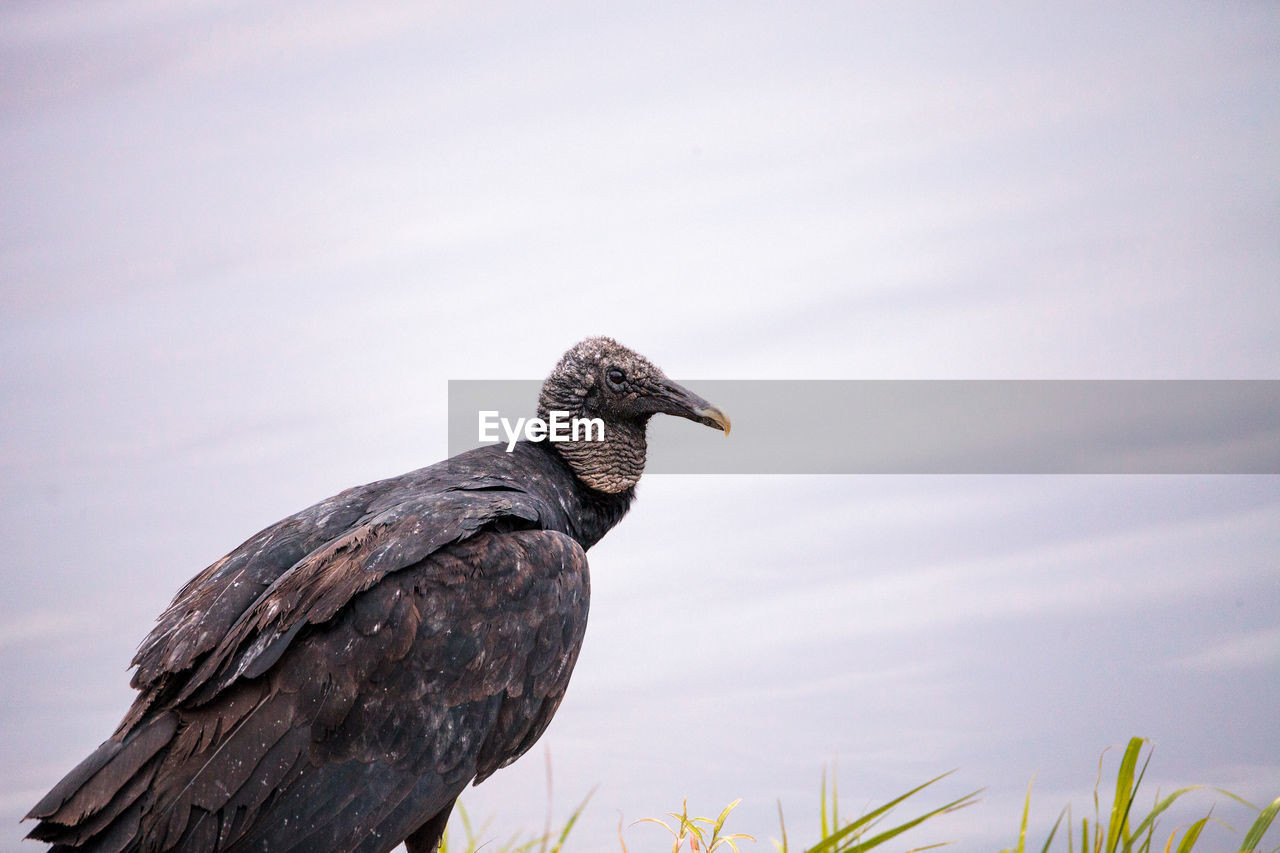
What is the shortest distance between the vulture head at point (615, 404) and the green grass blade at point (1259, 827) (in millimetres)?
2240

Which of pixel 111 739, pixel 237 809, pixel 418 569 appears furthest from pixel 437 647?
pixel 111 739

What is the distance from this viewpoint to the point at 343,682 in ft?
11.5

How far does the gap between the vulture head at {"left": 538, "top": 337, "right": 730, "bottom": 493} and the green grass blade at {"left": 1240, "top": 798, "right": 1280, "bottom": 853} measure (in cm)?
224

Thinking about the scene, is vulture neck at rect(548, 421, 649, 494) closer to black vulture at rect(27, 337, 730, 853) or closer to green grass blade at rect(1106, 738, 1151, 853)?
black vulture at rect(27, 337, 730, 853)

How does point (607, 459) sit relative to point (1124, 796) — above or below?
above

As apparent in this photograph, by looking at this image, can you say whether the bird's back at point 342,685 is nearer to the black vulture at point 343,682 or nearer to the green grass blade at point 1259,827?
the black vulture at point 343,682

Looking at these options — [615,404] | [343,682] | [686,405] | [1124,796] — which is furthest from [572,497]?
[1124,796]

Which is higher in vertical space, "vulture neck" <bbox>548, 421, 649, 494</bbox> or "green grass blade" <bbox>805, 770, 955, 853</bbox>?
"vulture neck" <bbox>548, 421, 649, 494</bbox>

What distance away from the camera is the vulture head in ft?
15.5

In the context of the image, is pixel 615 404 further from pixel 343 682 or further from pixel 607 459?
pixel 343 682

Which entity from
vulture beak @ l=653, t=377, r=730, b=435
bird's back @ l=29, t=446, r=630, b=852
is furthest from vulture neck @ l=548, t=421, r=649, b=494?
bird's back @ l=29, t=446, r=630, b=852

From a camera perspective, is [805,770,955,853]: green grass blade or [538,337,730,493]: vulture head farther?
[538,337,730,493]: vulture head

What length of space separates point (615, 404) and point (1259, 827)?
2669 millimetres

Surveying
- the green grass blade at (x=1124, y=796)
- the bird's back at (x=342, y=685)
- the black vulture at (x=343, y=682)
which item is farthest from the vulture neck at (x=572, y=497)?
the green grass blade at (x=1124, y=796)
